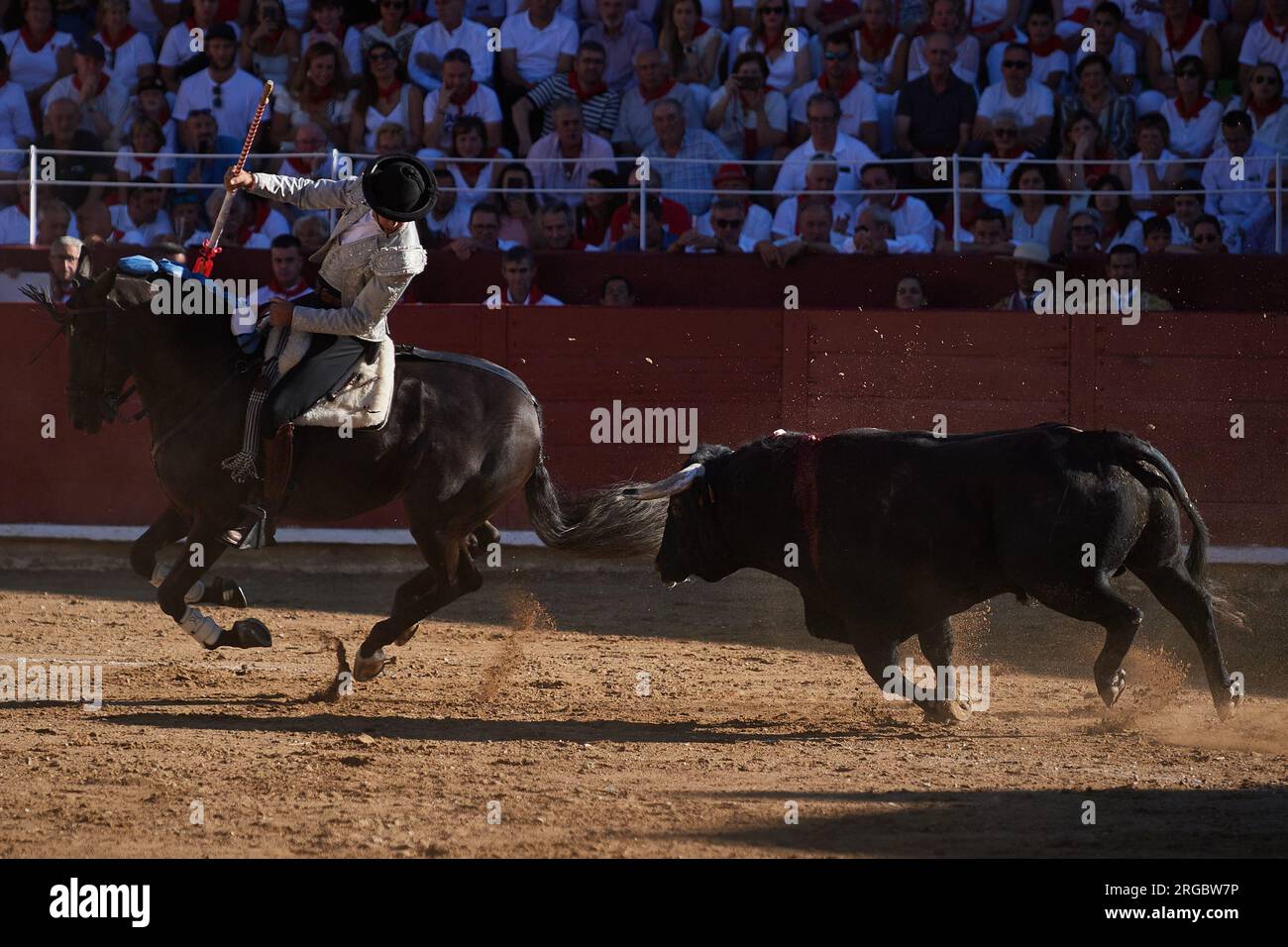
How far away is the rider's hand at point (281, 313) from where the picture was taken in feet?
21.4

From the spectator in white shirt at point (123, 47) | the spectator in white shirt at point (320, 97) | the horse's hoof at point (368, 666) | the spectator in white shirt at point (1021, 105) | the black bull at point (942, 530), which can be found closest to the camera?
the black bull at point (942, 530)

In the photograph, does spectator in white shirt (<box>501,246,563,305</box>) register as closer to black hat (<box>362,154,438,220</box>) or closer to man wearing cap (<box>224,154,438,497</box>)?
man wearing cap (<box>224,154,438,497</box>)

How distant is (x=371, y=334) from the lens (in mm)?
6605

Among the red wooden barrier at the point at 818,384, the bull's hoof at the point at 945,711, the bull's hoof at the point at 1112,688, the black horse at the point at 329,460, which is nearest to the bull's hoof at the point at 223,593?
the black horse at the point at 329,460

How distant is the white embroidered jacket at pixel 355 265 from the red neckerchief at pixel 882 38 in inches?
232

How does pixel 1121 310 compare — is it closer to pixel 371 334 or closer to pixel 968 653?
pixel 968 653

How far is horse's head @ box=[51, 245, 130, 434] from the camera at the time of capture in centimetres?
650

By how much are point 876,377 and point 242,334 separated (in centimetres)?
479

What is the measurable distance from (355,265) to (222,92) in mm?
5705

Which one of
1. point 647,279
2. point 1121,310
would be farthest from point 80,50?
point 1121,310

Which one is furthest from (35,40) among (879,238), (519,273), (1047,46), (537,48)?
(1047,46)

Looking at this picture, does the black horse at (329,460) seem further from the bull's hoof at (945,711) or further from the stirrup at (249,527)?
the bull's hoof at (945,711)

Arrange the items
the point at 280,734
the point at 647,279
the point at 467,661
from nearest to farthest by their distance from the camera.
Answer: the point at 280,734, the point at 467,661, the point at 647,279

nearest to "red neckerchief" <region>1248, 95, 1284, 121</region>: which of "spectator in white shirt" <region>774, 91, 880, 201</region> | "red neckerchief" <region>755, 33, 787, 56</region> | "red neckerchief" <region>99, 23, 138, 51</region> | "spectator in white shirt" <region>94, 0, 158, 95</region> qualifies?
"spectator in white shirt" <region>774, 91, 880, 201</region>
